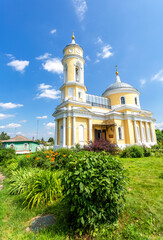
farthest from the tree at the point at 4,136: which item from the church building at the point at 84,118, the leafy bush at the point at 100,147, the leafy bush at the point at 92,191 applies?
the leafy bush at the point at 92,191

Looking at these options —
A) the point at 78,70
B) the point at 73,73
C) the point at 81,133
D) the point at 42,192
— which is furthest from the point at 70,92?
the point at 42,192

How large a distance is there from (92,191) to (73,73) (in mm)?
18778

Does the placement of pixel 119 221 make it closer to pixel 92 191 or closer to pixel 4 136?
pixel 92 191

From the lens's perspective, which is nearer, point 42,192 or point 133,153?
point 42,192

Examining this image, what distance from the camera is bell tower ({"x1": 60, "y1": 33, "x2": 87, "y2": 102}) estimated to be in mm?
17984

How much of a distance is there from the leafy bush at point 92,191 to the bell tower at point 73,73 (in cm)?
1580

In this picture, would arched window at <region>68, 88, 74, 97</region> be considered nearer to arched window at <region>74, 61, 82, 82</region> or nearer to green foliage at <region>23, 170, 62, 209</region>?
arched window at <region>74, 61, 82, 82</region>

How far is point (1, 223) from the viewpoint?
Result: 9.66 ft

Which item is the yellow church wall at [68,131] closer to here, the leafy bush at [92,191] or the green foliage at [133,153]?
the green foliage at [133,153]

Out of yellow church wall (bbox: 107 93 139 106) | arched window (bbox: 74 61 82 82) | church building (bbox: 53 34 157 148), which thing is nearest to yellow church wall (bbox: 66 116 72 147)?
church building (bbox: 53 34 157 148)

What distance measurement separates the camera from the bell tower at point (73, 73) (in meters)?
18.0

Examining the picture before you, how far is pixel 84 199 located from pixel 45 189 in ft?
6.87

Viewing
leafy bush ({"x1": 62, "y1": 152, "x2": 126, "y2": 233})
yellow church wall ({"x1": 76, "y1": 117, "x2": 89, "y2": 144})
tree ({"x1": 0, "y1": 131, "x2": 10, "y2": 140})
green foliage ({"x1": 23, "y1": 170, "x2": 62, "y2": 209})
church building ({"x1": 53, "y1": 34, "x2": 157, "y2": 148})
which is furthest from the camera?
tree ({"x1": 0, "y1": 131, "x2": 10, "y2": 140})

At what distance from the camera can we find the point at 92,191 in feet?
7.37
